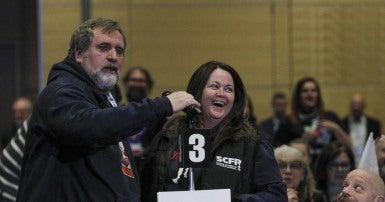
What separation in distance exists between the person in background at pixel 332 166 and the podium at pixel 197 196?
3.52m

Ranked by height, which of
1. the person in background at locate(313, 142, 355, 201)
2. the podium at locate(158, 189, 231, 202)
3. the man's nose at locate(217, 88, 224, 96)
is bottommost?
the person in background at locate(313, 142, 355, 201)

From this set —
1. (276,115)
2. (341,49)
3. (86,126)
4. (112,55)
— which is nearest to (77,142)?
(86,126)

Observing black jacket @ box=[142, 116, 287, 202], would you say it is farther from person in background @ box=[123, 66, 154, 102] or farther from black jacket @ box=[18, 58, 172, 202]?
person in background @ box=[123, 66, 154, 102]

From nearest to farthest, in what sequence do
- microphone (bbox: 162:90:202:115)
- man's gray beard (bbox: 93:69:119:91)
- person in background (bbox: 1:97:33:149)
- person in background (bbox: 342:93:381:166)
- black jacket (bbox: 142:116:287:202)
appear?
man's gray beard (bbox: 93:69:119:91)
microphone (bbox: 162:90:202:115)
black jacket (bbox: 142:116:287:202)
person in background (bbox: 342:93:381:166)
person in background (bbox: 1:97:33:149)

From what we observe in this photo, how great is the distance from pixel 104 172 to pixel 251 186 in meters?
1.03

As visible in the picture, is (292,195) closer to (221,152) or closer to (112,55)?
(221,152)

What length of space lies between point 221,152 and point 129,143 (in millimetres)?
567

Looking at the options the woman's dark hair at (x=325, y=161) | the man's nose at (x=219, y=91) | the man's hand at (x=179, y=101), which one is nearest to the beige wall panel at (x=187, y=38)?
the woman's dark hair at (x=325, y=161)

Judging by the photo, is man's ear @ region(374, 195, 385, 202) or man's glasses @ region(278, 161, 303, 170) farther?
man's glasses @ region(278, 161, 303, 170)

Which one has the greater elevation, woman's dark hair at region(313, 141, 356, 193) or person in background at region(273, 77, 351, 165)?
person in background at region(273, 77, 351, 165)

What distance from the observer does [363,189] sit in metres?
6.46

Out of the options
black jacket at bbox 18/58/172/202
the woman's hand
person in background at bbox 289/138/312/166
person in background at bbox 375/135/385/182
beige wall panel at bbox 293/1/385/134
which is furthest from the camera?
beige wall panel at bbox 293/1/385/134

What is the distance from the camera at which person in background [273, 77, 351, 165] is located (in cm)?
984

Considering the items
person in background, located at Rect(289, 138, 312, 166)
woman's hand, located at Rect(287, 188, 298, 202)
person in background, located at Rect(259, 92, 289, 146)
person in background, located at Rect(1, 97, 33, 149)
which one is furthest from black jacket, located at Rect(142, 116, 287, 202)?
person in background, located at Rect(1, 97, 33, 149)
